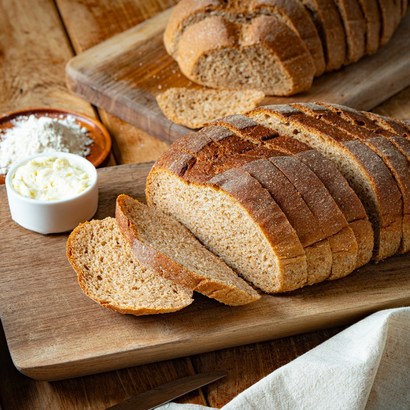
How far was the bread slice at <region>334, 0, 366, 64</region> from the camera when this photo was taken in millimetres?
4562

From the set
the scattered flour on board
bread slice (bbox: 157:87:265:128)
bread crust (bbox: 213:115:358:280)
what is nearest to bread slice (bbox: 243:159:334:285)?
bread crust (bbox: 213:115:358:280)

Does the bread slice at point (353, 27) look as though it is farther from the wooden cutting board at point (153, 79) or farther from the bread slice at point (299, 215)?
the bread slice at point (299, 215)

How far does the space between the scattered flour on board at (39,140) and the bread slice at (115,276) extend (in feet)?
2.75

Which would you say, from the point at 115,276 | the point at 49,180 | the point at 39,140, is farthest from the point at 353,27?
the point at 115,276

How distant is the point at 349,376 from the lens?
2811 mm

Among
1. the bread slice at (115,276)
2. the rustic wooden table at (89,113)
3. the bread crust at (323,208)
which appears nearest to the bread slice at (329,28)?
the rustic wooden table at (89,113)

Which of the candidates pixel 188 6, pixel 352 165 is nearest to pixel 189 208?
pixel 352 165

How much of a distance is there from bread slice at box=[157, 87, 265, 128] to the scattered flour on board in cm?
50

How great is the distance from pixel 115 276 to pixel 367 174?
3.69ft

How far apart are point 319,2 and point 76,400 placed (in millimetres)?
2706

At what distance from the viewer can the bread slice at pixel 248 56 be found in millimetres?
4398

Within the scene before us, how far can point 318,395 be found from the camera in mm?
2801

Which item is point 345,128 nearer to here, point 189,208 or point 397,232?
point 397,232

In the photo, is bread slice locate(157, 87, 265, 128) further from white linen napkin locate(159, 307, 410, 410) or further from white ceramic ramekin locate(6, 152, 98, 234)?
white linen napkin locate(159, 307, 410, 410)
